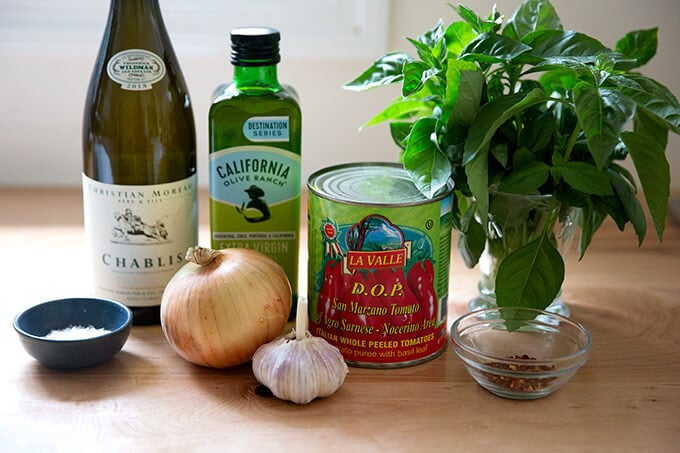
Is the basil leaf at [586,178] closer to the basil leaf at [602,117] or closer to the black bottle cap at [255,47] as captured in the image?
the basil leaf at [602,117]

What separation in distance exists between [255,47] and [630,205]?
1.24 feet

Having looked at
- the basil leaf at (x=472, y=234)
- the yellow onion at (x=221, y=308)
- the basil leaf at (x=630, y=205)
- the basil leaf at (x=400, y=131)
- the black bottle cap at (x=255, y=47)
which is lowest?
the yellow onion at (x=221, y=308)

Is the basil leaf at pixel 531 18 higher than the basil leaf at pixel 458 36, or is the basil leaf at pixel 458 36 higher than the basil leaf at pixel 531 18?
the basil leaf at pixel 531 18

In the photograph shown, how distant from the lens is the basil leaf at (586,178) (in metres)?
0.83

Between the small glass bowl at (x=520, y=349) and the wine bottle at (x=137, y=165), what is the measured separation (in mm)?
303

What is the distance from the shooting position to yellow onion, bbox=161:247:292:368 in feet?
2.69

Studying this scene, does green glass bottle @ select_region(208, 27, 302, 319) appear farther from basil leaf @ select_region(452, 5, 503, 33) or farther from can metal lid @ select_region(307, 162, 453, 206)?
basil leaf @ select_region(452, 5, 503, 33)

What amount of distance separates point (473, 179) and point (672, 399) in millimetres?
264

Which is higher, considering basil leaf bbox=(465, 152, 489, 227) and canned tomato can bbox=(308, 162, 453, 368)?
basil leaf bbox=(465, 152, 489, 227)

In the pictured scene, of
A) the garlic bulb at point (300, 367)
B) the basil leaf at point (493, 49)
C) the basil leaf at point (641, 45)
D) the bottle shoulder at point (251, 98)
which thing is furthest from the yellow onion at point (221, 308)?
the basil leaf at point (641, 45)

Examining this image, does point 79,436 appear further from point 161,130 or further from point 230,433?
point 161,130

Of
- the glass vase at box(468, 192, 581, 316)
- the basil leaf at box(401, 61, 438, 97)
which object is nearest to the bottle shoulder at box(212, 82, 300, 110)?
the basil leaf at box(401, 61, 438, 97)

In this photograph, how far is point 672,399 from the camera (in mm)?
819

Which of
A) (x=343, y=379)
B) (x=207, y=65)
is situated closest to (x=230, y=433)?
(x=343, y=379)
